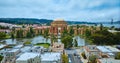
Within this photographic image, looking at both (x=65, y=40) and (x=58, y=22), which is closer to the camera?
(x=65, y=40)

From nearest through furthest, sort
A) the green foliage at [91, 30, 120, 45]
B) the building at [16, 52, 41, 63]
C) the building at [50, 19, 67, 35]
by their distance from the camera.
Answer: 1. the building at [16, 52, 41, 63]
2. the green foliage at [91, 30, 120, 45]
3. the building at [50, 19, 67, 35]

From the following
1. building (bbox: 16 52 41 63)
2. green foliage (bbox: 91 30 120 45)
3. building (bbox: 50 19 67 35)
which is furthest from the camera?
building (bbox: 50 19 67 35)

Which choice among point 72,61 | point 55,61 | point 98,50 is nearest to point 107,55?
point 98,50

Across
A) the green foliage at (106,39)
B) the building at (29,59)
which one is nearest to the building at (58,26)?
the green foliage at (106,39)

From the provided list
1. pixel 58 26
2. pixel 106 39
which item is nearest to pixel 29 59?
pixel 106 39

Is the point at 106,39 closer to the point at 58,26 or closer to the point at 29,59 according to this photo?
the point at 29,59

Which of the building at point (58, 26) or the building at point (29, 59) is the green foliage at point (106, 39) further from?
the building at point (58, 26)

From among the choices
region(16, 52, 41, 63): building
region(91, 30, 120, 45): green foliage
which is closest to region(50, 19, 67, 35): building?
region(91, 30, 120, 45): green foliage

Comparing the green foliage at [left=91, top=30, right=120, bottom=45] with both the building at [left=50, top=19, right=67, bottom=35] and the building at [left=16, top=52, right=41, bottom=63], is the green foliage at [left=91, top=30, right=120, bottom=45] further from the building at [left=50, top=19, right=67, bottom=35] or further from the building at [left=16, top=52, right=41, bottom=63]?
the building at [left=50, top=19, right=67, bottom=35]

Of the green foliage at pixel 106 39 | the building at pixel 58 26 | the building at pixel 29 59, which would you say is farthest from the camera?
the building at pixel 58 26

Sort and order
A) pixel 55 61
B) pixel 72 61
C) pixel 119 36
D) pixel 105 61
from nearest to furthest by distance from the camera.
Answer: pixel 55 61 < pixel 105 61 < pixel 72 61 < pixel 119 36

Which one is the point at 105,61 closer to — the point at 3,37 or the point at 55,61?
the point at 55,61
